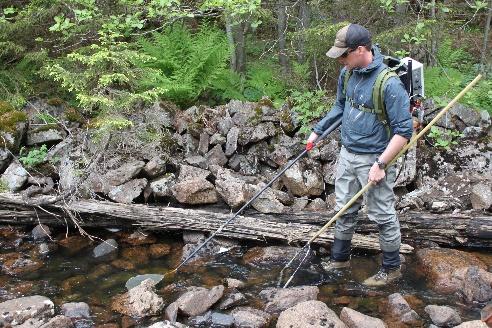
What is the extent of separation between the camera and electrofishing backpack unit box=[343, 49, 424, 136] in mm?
4953

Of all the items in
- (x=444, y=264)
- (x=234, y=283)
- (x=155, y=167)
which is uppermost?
(x=155, y=167)

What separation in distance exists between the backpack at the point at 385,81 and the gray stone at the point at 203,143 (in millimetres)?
3563

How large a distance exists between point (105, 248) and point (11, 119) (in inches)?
125

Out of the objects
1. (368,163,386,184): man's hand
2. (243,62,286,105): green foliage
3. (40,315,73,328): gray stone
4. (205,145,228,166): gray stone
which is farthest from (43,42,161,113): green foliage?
(368,163,386,184): man's hand

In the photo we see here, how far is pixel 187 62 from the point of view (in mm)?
9852

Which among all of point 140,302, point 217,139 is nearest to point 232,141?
point 217,139

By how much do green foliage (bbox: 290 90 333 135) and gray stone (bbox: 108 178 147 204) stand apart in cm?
283

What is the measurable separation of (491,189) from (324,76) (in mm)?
3946

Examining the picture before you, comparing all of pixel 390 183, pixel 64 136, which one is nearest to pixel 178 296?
pixel 390 183

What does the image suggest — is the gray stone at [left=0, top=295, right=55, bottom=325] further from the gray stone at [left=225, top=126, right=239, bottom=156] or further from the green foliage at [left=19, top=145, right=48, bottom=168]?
the gray stone at [left=225, top=126, right=239, bottom=156]

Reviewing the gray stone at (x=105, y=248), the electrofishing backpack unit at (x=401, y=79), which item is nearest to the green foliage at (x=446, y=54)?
the electrofishing backpack unit at (x=401, y=79)

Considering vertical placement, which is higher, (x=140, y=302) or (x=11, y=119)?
(x=11, y=119)

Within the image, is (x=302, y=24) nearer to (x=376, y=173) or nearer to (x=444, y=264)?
(x=376, y=173)

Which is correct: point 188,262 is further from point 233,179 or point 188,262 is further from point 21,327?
point 21,327
